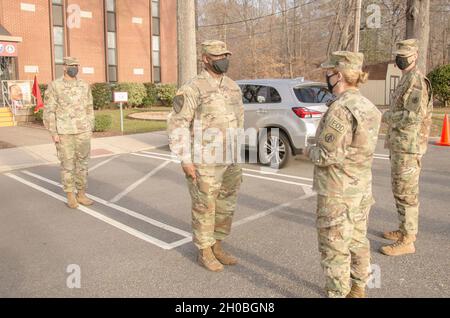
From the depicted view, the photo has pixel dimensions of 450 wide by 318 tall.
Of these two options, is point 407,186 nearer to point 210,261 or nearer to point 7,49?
point 210,261

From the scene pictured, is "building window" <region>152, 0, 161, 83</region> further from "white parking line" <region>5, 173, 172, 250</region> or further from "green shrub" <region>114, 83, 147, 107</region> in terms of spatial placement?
"white parking line" <region>5, 173, 172, 250</region>

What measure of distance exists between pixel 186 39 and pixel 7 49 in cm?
1173

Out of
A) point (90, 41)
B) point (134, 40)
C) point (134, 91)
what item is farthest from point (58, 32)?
point (134, 91)

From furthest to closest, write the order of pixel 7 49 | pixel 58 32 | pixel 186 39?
pixel 58 32, pixel 7 49, pixel 186 39

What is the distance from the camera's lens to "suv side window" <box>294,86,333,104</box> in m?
7.90

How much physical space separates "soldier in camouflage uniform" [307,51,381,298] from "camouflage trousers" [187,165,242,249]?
1030 mm

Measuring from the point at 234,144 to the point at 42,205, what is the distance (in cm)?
364

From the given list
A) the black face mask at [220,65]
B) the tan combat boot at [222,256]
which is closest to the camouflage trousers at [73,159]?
the tan combat boot at [222,256]

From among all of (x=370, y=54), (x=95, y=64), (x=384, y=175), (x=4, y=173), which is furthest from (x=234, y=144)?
(x=370, y=54)

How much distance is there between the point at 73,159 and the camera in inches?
233

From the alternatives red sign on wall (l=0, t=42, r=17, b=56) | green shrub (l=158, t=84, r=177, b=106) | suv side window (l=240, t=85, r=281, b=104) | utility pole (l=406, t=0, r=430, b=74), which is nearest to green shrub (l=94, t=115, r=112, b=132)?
suv side window (l=240, t=85, r=281, b=104)

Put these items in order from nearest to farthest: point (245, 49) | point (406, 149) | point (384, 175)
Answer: point (406, 149), point (384, 175), point (245, 49)

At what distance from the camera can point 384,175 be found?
758 cm

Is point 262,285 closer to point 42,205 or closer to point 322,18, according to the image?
point 42,205
